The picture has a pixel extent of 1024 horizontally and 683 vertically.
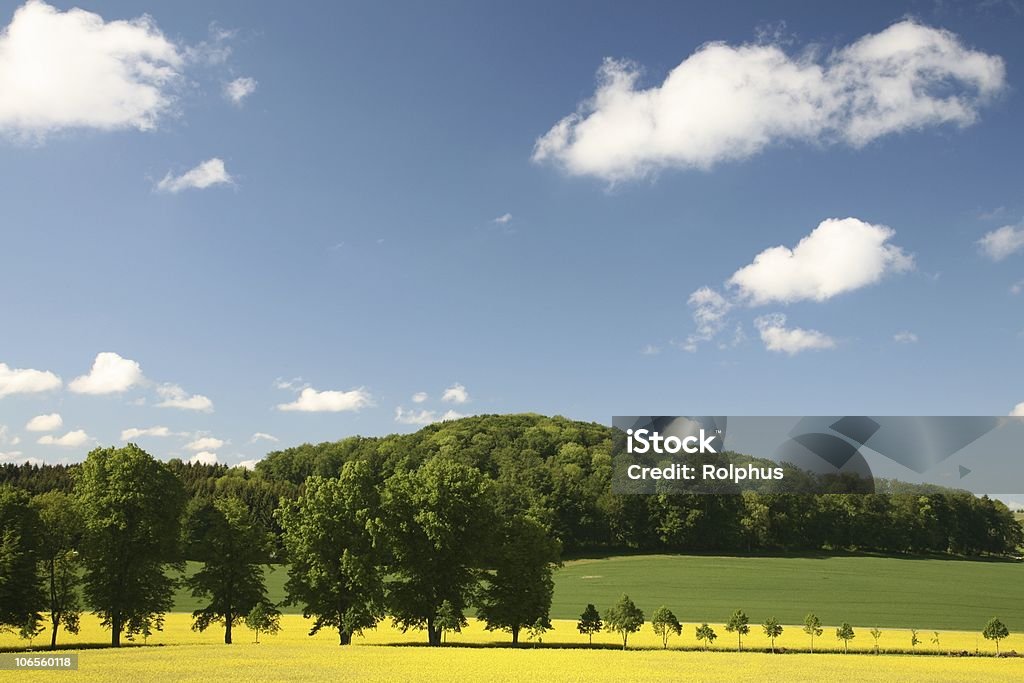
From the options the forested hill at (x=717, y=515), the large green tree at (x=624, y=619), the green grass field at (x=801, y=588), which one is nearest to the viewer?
the large green tree at (x=624, y=619)

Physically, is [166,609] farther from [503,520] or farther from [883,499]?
[883,499]

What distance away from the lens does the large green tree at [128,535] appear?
1975 inches

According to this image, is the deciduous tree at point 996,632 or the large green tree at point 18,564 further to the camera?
the deciduous tree at point 996,632

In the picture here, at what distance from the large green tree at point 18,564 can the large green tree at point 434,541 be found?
23.2m

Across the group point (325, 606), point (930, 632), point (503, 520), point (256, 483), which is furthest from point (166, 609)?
point (256, 483)

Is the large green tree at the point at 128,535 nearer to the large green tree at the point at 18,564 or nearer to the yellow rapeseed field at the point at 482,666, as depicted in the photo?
the large green tree at the point at 18,564

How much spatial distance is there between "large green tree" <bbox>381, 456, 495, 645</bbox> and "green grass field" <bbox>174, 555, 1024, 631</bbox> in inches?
1095

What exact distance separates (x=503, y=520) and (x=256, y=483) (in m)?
119

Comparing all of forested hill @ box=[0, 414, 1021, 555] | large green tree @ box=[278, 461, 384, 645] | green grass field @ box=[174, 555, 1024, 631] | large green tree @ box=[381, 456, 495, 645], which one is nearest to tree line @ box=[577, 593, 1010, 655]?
large green tree @ box=[381, 456, 495, 645]

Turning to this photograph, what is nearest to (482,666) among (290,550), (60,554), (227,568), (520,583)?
(520,583)

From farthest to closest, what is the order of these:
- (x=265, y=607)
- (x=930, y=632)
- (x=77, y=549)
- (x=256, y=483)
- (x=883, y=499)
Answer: (x=256, y=483) < (x=883, y=499) < (x=930, y=632) < (x=265, y=607) < (x=77, y=549)

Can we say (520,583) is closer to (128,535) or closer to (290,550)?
(290,550)

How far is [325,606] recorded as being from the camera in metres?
52.9

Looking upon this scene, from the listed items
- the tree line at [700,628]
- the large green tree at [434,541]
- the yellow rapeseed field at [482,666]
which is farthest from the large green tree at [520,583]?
the tree line at [700,628]
